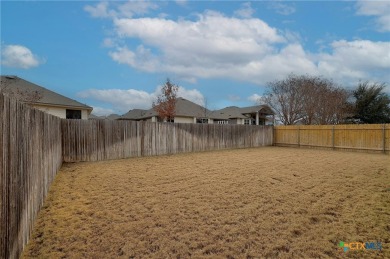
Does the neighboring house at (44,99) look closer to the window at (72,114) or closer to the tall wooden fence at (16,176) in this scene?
the window at (72,114)

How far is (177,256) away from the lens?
108 inches

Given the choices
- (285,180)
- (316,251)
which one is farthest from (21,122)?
(285,180)

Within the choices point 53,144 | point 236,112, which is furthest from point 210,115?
point 53,144

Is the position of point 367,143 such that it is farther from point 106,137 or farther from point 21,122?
point 21,122

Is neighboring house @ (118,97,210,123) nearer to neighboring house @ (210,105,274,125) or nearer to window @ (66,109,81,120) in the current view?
neighboring house @ (210,105,274,125)

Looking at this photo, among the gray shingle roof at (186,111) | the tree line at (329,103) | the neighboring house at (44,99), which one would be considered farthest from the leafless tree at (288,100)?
the neighboring house at (44,99)

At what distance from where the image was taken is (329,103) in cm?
2473

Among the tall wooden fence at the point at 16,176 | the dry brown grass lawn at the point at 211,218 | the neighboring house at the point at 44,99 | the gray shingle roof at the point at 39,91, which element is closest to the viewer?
the tall wooden fence at the point at 16,176

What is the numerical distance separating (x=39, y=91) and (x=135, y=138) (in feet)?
35.6

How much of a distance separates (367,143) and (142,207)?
51.0 ft

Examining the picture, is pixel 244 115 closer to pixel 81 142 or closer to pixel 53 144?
pixel 81 142

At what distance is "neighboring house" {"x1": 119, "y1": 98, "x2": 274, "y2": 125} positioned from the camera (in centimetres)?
2991

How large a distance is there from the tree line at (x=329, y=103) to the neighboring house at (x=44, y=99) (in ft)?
68.5

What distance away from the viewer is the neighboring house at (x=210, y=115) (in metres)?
29.9
